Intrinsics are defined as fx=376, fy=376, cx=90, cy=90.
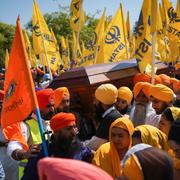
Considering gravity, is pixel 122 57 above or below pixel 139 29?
below

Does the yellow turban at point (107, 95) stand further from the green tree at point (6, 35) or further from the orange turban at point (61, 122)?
the green tree at point (6, 35)

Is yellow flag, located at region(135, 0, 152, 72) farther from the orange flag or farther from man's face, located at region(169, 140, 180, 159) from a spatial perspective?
man's face, located at region(169, 140, 180, 159)

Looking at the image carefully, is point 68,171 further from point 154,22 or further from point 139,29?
point 139,29

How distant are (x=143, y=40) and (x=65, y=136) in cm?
368

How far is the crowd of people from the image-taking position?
1786mm

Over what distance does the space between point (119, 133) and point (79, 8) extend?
20.7 ft

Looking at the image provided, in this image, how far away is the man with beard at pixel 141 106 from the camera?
13.6 ft

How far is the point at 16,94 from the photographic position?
3025mm

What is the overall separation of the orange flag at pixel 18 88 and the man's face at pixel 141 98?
1846 mm

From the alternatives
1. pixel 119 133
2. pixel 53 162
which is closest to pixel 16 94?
pixel 119 133

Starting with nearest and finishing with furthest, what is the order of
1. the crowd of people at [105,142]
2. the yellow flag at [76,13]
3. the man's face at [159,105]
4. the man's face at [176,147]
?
1. the crowd of people at [105,142]
2. the man's face at [176,147]
3. the man's face at [159,105]
4. the yellow flag at [76,13]

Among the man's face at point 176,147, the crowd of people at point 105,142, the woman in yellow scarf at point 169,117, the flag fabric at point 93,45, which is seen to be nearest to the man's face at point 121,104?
the crowd of people at point 105,142

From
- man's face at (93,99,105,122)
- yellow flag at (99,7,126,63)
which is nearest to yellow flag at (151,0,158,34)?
man's face at (93,99,105,122)

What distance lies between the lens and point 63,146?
2828 millimetres
